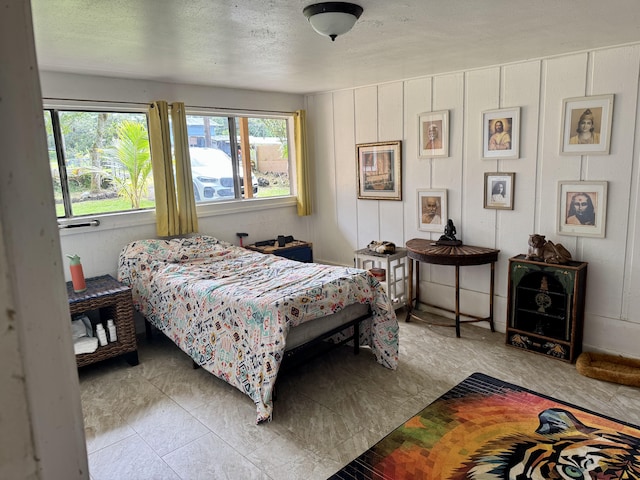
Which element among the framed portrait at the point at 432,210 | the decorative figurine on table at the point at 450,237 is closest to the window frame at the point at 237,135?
the framed portrait at the point at 432,210

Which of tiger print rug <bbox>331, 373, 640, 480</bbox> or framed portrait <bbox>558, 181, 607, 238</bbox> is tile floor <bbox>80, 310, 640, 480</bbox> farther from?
framed portrait <bbox>558, 181, 607, 238</bbox>

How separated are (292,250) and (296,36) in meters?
2.49

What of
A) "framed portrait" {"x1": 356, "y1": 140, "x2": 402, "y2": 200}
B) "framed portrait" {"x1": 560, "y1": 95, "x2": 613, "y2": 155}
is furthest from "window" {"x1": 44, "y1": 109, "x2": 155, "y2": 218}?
"framed portrait" {"x1": 560, "y1": 95, "x2": 613, "y2": 155}

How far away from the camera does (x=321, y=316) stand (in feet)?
9.40

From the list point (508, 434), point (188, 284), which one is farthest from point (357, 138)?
point (508, 434)

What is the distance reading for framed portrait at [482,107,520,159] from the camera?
3.57 m

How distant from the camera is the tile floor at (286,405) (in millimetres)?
2318

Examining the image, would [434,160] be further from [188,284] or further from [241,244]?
[188,284]

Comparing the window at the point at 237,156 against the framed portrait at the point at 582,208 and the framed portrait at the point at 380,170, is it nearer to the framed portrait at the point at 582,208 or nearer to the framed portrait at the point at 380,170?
the framed portrait at the point at 380,170

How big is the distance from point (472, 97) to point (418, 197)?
39.6 inches

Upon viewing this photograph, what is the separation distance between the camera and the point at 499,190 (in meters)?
3.72

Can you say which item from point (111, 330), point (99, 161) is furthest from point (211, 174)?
point (111, 330)

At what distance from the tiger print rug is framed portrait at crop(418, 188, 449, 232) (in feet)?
5.83

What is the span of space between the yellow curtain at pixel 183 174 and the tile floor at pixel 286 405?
3.73 feet
